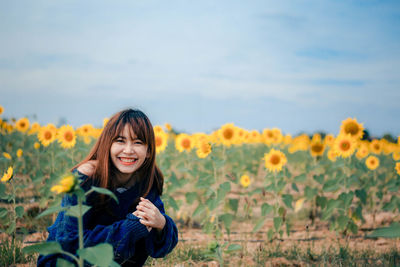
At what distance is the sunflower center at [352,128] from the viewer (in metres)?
4.36

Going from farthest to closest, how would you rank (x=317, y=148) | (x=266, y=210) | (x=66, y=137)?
(x=317, y=148) → (x=66, y=137) → (x=266, y=210)

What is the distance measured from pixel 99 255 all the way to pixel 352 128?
3.72 m

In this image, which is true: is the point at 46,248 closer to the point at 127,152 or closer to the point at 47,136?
the point at 127,152

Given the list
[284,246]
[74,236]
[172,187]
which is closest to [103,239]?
[74,236]

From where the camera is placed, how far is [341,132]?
4.45 meters

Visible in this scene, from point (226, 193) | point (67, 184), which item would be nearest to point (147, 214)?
point (67, 184)

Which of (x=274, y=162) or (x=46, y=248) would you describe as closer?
(x=46, y=248)

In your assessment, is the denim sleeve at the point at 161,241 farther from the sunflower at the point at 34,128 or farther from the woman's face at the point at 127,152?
the sunflower at the point at 34,128

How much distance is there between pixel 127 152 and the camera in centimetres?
242

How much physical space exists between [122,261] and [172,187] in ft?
5.87

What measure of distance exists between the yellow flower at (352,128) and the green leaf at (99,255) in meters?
3.60

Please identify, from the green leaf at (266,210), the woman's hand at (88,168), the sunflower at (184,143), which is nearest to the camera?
the woman's hand at (88,168)

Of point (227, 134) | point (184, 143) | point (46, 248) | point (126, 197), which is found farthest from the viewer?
point (184, 143)

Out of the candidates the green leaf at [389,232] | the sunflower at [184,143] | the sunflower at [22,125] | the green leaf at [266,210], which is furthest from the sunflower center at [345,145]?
the sunflower at [22,125]
